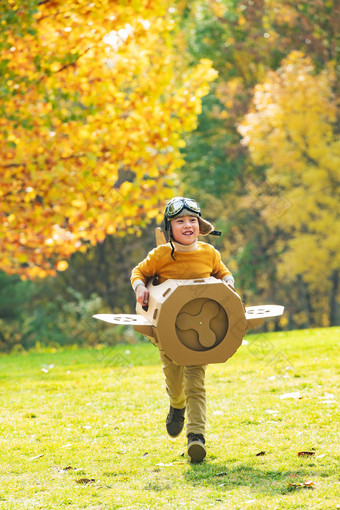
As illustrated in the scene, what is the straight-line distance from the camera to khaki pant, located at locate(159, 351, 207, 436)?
479cm

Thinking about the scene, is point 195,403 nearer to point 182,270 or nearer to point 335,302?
point 182,270

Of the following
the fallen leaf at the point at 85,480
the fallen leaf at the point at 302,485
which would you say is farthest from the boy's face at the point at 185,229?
the fallen leaf at the point at 302,485

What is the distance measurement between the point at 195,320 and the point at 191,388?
0.50 m

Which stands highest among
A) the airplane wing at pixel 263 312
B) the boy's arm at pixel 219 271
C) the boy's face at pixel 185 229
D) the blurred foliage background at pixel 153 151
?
the blurred foliage background at pixel 153 151

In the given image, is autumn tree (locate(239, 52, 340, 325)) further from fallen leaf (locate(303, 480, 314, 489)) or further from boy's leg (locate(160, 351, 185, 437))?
fallen leaf (locate(303, 480, 314, 489))

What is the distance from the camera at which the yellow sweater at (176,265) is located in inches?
195

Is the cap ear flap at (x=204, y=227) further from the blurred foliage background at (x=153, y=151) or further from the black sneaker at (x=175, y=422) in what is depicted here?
the blurred foliage background at (x=153, y=151)

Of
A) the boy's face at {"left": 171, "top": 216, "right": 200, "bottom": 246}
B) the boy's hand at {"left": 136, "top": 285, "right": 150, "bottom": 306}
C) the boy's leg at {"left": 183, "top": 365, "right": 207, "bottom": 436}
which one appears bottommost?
the boy's leg at {"left": 183, "top": 365, "right": 207, "bottom": 436}

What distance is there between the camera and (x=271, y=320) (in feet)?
88.0

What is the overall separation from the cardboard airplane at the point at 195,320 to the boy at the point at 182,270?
23cm

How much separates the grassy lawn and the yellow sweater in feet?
3.85

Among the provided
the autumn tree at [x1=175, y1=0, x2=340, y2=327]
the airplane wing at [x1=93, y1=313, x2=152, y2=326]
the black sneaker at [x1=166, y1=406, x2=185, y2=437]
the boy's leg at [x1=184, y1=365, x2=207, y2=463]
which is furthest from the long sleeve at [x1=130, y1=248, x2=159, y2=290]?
the autumn tree at [x1=175, y1=0, x2=340, y2=327]

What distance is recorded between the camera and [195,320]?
4672mm

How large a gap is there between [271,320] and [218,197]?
5.16 meters
